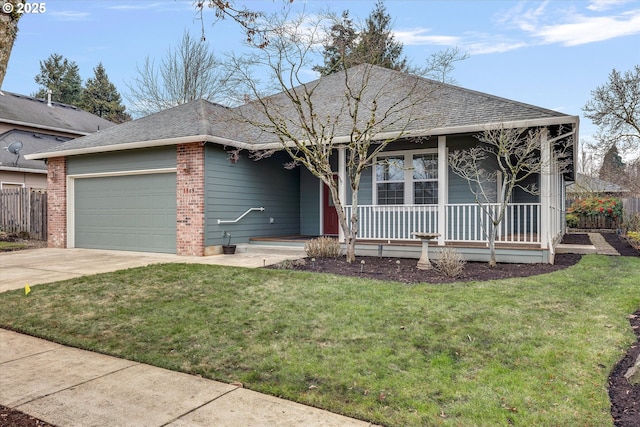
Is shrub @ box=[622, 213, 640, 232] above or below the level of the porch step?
above

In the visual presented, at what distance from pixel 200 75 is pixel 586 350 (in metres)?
24.0

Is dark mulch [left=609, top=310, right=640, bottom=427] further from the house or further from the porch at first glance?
the house

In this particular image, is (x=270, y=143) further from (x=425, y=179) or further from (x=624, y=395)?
(x=624, y=395)

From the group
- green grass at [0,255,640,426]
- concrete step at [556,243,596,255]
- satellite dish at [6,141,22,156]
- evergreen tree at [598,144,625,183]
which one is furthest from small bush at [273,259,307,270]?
evergreen tree at [598,144,625,183]

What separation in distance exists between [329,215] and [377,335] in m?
8.50

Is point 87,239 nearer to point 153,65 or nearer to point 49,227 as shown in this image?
point 49,227

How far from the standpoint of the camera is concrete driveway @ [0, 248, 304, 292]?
7371 mm

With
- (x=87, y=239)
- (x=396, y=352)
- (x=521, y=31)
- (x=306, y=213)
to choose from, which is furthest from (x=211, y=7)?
(x=521, y=31)

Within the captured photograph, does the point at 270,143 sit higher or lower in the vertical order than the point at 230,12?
higher

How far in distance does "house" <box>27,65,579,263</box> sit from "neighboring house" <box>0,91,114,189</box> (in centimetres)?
680

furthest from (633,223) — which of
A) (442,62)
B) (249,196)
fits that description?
(249,196)

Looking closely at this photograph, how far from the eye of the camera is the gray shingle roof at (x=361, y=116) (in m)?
9.00

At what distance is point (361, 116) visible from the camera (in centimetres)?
1066

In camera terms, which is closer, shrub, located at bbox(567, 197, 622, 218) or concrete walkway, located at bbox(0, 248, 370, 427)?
concrete walkway, located at bbox(0, 248, 370, 427)
